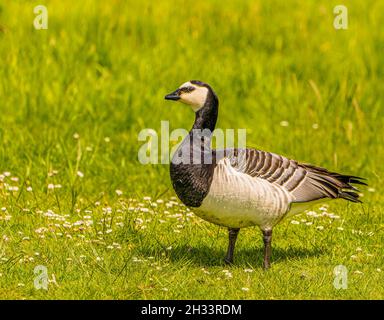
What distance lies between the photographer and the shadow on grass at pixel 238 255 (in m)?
7.88

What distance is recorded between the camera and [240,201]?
286 inches

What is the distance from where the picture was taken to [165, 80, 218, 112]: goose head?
7.45 m

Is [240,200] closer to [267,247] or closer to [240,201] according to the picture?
[240,201]

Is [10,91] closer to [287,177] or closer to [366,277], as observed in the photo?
[287,177]

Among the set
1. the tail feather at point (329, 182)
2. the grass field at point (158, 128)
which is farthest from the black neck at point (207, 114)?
the grass field at point (158, 128)

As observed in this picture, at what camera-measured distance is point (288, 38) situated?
1381cm

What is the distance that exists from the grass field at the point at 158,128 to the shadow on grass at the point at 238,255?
0.02 metres

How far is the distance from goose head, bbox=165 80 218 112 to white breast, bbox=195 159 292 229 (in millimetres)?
563

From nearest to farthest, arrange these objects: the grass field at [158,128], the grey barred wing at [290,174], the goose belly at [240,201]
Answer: the goose belly at [240,201] → the grass field at [158,128] → the grey barred wing at [290,174]

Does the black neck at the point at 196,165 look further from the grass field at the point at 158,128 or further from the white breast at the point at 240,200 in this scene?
the grass field at the point at 158,128

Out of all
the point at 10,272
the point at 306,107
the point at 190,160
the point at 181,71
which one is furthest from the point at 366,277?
the point at 181,71

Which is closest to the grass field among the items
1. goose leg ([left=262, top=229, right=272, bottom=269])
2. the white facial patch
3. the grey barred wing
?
goose leg ([left=262, top=229, right=272, bottom=269])

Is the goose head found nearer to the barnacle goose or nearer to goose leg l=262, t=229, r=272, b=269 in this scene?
the barnacle goose

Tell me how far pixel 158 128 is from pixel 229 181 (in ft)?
14.6
